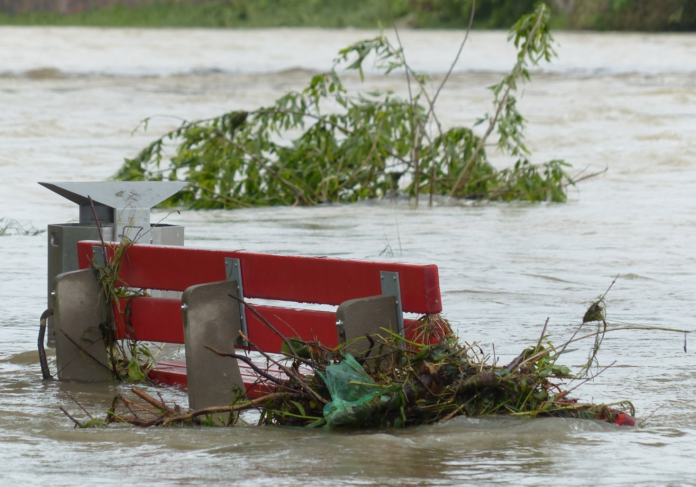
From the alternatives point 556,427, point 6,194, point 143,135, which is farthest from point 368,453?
point 143,135

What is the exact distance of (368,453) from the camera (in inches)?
136

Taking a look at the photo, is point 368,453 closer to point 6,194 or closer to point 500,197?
point 500,197

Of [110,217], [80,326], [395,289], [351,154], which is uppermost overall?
[351,154]

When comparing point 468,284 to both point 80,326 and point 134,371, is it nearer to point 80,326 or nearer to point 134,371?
point 134,371

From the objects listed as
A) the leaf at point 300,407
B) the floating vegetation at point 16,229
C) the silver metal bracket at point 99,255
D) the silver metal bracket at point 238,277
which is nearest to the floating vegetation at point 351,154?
the floating vegetation at point 16,229

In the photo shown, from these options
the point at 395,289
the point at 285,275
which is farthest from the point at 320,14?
the point at 395,289

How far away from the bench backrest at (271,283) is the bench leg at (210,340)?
9 centimetres

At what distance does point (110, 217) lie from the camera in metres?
5.23

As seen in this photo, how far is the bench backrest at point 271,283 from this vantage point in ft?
12.7

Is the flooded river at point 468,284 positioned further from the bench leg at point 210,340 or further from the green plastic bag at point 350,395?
the bench leg at point 210,340

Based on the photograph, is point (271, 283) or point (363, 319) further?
point (271, 283)

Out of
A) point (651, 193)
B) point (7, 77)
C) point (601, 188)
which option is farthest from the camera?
point (7, 77)

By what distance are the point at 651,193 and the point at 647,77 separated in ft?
76.7

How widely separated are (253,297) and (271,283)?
0.14 metres
